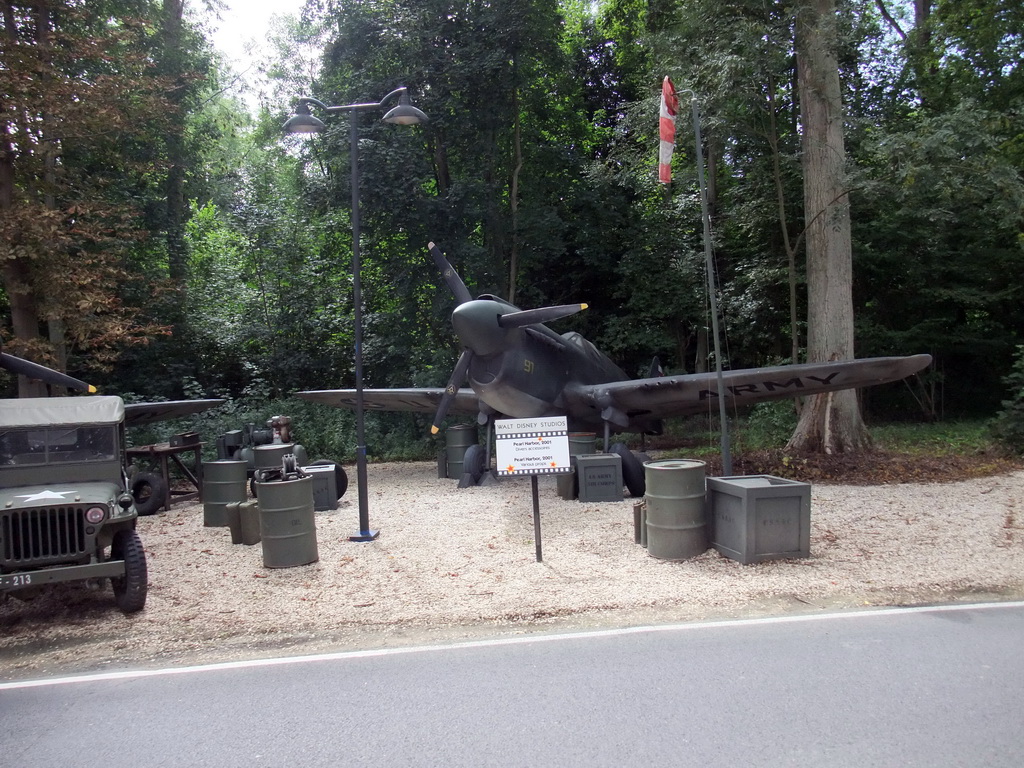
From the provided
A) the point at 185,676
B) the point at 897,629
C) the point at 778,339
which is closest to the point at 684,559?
the point at 897,629

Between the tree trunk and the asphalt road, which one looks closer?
the asphalt road

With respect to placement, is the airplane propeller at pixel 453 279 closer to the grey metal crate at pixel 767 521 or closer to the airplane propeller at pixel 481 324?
the airplane propeller at pixel 481 324

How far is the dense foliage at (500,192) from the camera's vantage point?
14.3 meters

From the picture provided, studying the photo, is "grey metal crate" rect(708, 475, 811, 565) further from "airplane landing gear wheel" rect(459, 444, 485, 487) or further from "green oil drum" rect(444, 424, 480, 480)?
"green oil drum" rect(444, 424, 480, 480)

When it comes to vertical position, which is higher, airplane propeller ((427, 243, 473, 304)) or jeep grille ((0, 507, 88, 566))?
airplane propeller ((427, 243, 473, 304))

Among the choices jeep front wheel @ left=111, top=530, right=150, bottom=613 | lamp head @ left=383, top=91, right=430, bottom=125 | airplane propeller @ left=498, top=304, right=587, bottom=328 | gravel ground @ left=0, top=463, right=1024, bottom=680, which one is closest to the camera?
gravel ground @ left=0, top=463, right=1024, bottom=680

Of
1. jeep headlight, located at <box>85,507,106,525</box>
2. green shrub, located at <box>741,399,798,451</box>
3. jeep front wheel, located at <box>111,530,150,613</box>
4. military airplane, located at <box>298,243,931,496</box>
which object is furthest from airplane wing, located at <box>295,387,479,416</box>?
jeep headlight, located at <box>85,507,106,525</box>

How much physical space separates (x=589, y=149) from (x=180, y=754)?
23325mm

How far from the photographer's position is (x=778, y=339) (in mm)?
23359

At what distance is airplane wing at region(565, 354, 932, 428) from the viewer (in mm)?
11008

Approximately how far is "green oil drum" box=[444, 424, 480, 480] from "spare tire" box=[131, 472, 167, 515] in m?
5.47

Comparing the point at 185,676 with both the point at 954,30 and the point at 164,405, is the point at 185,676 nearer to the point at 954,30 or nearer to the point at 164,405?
the point at 164,405

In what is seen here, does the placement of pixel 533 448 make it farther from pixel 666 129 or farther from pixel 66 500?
pixel 666 129

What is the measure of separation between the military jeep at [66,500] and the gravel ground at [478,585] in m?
0.57
